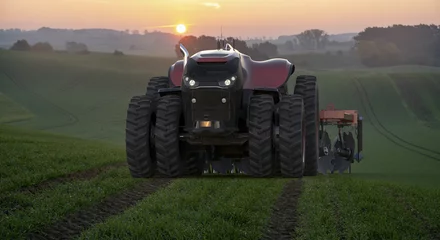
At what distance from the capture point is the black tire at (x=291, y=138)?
15445 millimetres

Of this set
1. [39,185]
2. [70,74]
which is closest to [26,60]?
[70,74]

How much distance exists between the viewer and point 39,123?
238ft

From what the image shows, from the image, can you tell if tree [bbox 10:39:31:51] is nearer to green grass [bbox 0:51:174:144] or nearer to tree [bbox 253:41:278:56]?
green grass [bbox 0:51:174:144]

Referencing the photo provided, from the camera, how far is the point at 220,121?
1527 cm

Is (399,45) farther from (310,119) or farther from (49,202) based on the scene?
(49,202)

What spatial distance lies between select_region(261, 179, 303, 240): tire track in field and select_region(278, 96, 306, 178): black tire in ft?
1.84

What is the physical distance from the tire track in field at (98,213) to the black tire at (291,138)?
8.65 feet

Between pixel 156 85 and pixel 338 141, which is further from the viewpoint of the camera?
pixel 338 141

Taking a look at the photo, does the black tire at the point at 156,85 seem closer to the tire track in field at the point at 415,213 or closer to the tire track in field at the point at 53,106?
the tire track in field at the point at 415,213

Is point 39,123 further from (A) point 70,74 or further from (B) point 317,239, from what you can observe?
(B) point 317,239

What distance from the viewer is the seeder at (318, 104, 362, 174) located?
2465 cm

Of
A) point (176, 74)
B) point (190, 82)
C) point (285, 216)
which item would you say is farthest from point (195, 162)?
point (285, 216)

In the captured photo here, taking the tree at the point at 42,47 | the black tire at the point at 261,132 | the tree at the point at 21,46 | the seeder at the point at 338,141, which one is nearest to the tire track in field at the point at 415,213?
the black tire at the point at 261,132

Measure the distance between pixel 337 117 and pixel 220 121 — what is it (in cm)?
991
